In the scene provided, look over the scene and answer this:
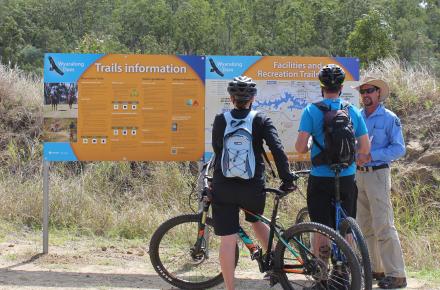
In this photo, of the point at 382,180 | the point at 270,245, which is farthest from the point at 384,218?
the point at 270,245

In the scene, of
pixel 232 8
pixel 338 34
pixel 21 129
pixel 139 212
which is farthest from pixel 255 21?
pixel 139 212

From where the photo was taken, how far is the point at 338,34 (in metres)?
37.7

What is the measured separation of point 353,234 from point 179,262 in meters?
1.70

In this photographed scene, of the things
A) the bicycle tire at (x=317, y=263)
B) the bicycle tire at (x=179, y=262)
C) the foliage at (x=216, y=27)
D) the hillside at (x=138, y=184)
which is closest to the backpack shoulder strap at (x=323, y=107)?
the bicycle tire at (x=317, y=263)

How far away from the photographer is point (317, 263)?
4805 mm

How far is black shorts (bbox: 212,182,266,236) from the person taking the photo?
15.2ft

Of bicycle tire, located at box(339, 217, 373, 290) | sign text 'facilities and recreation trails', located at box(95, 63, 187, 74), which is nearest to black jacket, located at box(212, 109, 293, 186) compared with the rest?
bicycle tire, located at box(339, 217, 373, 290)

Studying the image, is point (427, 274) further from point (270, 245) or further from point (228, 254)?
point (228, 254)

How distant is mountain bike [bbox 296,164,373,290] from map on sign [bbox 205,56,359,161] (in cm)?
161

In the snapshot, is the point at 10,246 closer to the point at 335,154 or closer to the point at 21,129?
the point at 335,154

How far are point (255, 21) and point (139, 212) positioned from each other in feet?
135

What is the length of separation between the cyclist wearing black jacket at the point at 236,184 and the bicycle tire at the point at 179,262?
2.31 ft

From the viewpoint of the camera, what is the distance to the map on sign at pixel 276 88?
6508 millimetres

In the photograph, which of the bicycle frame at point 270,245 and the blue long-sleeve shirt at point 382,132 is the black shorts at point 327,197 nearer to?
the bicycle frame at point 270,245
